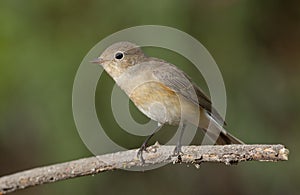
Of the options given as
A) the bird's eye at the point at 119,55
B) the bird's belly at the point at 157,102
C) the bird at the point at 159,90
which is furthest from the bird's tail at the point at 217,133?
the bird's eye at the point at 119,55

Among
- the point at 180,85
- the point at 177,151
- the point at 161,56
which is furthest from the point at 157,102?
the point at 161,56

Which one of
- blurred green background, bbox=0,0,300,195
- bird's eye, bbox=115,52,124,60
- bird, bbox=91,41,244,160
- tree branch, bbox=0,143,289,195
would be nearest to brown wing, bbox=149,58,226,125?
bird, bbox=91,41,244,160

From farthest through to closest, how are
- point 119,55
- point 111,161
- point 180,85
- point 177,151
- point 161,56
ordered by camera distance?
point 161,56 → point 180,85 → point 119,55 → point 177,151 → point 111,161

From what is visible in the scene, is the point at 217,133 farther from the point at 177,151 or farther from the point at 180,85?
the point at 177,151

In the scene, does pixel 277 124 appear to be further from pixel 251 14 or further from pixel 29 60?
pixel 29 60

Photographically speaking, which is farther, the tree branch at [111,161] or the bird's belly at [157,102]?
the bird's belly at [157,102]

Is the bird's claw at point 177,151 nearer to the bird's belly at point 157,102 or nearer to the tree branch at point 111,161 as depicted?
the tree branch at point 111,161

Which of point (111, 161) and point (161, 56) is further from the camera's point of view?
point (161, 56)
